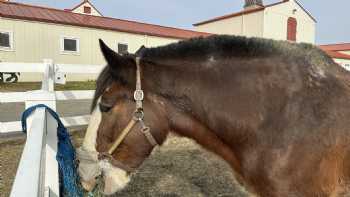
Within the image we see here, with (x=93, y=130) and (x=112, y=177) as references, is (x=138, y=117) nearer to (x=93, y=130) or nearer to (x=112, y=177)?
(x=93, y=130)

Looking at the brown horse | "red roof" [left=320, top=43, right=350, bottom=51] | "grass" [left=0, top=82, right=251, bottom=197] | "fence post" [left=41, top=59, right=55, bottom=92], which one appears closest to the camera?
the brown horse

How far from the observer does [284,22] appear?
35.7m

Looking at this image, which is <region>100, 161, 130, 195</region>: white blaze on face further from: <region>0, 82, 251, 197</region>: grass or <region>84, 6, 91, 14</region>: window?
<region>84, 6, 91, 14</region>: window

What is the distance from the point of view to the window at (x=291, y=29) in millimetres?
36531

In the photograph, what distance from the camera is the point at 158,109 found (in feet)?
7.43

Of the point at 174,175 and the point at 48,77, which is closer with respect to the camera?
the point at 48,77

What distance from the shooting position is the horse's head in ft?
7.26

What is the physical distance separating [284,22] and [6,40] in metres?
27.5

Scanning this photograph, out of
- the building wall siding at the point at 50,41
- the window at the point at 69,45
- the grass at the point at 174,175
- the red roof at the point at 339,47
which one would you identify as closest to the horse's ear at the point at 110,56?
the grass at the point at 174,175

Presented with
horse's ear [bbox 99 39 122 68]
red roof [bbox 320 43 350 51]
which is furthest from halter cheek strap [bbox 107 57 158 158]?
red roof [bbox 320 43 350 51]

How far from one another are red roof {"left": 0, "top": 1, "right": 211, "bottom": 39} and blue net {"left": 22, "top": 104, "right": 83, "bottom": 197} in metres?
20.4

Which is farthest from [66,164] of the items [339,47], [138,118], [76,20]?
[339,47]

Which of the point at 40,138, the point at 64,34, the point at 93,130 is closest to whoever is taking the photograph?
the point at 40,138

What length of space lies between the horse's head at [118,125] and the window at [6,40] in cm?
2062
